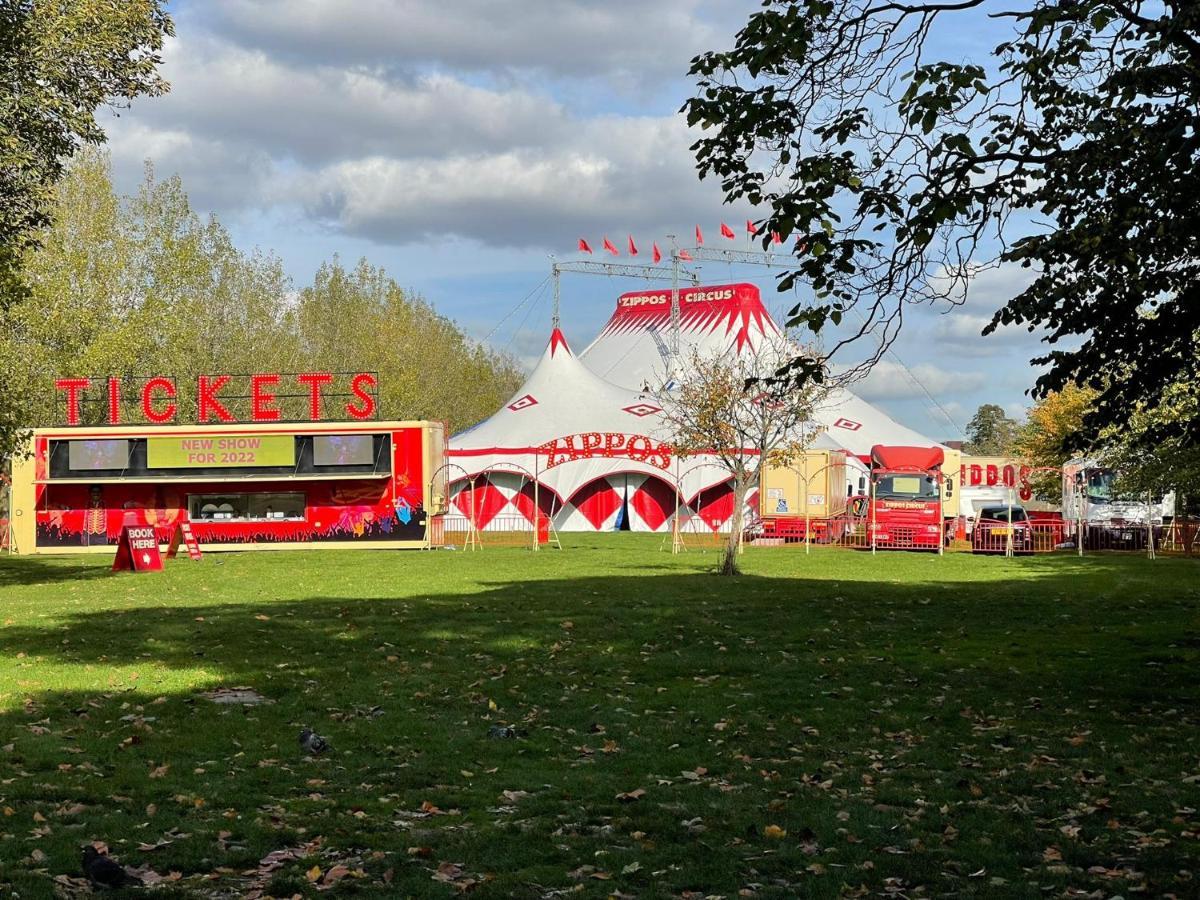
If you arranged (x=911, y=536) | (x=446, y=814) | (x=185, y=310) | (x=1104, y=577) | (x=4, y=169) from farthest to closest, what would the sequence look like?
(x=185, y=310) → (x=911, y=536) → (x=1104, y=577) → (x=4, y=169) → (x=446, y=814)

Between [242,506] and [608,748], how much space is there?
3265 centimetres

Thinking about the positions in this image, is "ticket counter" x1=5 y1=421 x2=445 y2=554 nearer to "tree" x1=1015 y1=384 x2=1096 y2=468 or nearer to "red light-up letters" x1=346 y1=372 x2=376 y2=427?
"red light-up letters" x1=346 y1=372 x2=376 y2=427

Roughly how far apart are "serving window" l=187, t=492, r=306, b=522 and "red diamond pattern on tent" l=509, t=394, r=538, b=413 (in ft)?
46.2

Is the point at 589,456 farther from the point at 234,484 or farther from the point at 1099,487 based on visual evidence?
the point at 1099,487

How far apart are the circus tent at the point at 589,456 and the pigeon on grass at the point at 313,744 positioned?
36.2 metres

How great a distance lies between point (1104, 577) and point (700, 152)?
1872 centimetres

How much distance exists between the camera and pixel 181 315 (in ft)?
151

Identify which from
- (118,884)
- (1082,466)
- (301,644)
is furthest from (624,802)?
(1082,466)

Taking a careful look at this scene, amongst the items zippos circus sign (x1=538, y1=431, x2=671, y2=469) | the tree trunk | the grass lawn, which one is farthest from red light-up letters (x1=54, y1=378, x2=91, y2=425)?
the grass lawn

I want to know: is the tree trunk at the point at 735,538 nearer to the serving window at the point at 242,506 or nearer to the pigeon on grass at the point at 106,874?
the serving window at the point at 242,506

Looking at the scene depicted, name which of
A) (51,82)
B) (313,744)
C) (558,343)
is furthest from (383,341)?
(313,744)

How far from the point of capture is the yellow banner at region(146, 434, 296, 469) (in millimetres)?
38844

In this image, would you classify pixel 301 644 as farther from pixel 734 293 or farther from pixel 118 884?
pixel 734 293

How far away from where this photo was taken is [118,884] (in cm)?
570
